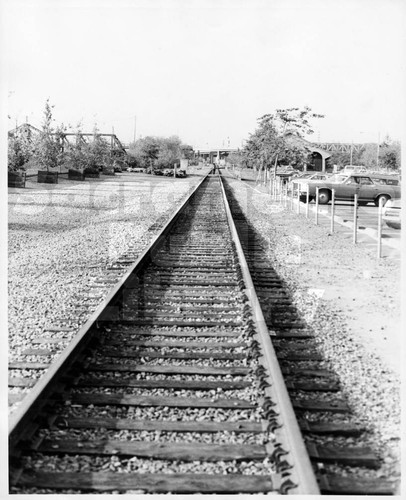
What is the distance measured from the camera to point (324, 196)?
21.3 m

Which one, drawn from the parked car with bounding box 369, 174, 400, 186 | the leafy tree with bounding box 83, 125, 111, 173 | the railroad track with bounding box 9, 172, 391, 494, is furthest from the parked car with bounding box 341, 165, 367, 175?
the railroad track with bounding box 9, 172, 391, 494

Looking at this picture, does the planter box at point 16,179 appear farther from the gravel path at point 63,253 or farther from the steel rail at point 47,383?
the steel rail at point 47,383

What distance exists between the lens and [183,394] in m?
3.93

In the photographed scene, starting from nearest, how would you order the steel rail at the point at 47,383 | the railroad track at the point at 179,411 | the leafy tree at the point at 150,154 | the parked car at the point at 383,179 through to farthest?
the railroad track at the point at 179,411
the steel rail at the point at 47,383
the parked car at the point at 383,179
the leafy tree at the point at 150,154

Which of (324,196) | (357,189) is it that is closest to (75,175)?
(324,196)

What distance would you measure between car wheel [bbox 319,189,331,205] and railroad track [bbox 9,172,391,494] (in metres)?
15.5

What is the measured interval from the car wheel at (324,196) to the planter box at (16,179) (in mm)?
12578

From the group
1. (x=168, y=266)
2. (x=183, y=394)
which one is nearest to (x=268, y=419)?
(x=183, y=394)

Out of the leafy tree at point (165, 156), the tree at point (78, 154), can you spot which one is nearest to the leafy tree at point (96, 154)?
the tree at point (78, 154)

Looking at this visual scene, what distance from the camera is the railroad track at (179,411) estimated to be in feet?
9.41

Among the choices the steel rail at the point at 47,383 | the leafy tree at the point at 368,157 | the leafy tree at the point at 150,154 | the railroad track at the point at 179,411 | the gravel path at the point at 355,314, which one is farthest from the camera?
the leafy tree at the point at 150,154

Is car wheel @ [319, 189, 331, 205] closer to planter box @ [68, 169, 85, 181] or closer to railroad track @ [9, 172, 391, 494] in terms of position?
railroad track @ [9, 172, 391, 494]

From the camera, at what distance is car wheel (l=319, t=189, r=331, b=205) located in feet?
69.3

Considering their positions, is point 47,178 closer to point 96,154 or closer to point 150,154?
point 96,154
